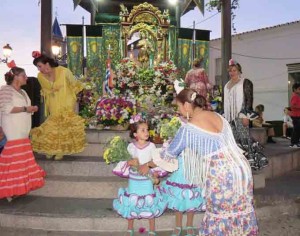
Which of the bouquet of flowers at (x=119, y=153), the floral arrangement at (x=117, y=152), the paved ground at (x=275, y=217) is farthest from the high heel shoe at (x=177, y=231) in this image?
the floral arrangement at (x=117, y=152)

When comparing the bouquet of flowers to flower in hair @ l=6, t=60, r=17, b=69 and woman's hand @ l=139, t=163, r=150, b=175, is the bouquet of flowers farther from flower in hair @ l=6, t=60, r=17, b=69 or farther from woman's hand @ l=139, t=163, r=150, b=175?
flower in hair @ l=6, t=60, r=17, b=69

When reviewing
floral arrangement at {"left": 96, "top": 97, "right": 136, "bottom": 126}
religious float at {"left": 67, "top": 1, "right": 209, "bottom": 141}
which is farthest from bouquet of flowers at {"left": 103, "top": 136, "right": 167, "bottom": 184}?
→ religious float at {"left": 67, "top": 1, "right": 209, "bottom": 141}

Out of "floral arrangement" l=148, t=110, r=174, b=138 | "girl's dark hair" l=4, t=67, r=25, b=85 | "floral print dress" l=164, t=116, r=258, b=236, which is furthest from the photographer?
"floral arrangement" l=148, t=110, r=174, b=138

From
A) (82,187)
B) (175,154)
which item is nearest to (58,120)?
(82,187)

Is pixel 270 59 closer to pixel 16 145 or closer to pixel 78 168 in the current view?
pixel 78 168

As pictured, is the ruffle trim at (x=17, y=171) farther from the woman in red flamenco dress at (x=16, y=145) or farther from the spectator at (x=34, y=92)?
the spectator at (x=34, y=92)

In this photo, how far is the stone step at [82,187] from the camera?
5.75 meters

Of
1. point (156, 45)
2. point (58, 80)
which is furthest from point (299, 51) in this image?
point (58, 80)

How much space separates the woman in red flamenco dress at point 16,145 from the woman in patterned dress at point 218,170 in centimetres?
279

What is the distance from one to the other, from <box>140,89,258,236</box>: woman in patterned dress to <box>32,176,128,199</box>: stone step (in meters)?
2.43

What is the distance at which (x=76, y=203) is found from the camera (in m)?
5.46

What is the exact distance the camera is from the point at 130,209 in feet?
14.2

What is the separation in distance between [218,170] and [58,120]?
3.74 metres

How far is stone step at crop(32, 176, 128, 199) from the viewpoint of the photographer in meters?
5.75
